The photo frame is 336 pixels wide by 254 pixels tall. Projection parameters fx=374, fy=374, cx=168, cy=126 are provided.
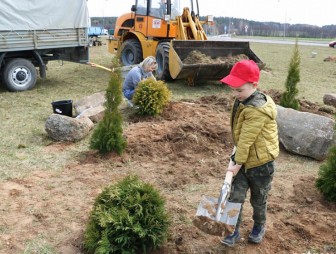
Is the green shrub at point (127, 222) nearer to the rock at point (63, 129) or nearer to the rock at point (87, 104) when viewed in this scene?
the rock at point (63, 129)

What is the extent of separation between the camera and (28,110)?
296 inches

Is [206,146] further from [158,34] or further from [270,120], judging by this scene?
[158,34]

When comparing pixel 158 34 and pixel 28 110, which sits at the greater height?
pixel 158 34

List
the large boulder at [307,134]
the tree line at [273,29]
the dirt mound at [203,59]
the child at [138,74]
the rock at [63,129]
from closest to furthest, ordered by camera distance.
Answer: the large boulder at [307,134], the rock at [63,129], the child at [138,74], the dirt mound at [203,59], the tree line at [273,29]

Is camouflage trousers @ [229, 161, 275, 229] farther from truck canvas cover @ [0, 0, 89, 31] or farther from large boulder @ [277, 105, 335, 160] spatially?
truck canvas cover @ [0, 0, 89, 31]

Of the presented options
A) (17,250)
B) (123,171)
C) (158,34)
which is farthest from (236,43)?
(17,250)

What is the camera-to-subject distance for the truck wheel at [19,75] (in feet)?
29.2

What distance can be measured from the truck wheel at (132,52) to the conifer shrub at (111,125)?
6.55m

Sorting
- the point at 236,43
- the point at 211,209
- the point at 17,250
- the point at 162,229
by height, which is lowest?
the point at 17,250

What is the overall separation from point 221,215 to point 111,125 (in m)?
2.54

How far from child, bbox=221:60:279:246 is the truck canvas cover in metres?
7.50

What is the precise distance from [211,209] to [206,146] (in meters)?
2.76

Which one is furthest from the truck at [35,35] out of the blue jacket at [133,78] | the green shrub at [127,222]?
the green shrub at [127,222]

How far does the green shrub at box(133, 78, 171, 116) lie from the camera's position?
6570mm
